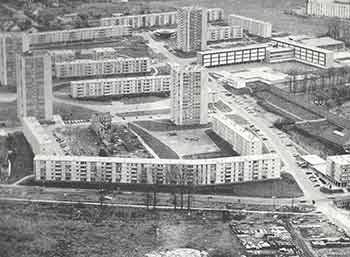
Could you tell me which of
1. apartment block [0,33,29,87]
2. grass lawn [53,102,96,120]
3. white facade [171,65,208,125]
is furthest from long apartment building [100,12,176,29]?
white facade [171,65,208,125]

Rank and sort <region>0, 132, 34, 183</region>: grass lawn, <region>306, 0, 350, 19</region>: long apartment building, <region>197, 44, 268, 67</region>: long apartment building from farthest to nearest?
<region>306, 0, 350, 19</region>: long apartment building
<region>197, 44, 268, 67</region>: long apartment building
<region>0, 132, 34, 183</region>: grass lawn

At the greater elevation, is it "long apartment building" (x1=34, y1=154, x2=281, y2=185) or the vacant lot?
the vacant lot

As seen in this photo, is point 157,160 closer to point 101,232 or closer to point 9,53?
point 101,232

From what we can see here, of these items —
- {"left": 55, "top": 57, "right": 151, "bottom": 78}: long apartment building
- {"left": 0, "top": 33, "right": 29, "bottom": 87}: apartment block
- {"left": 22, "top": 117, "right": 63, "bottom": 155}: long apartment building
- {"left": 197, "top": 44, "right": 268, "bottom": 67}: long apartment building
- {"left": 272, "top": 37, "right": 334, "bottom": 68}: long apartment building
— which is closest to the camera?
{"left": 22, "top": 117, "right": 63, "bottom": 155}: long apartment building

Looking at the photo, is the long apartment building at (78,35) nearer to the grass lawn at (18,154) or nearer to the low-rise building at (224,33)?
the low-rise building at (224,33)

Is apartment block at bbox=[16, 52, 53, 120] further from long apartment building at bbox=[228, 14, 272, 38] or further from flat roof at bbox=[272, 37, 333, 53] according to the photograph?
long apartment building at bbox=[228, 14, 272, 38]

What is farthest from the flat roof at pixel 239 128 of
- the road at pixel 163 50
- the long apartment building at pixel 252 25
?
the long apartment building at pixel 252 25

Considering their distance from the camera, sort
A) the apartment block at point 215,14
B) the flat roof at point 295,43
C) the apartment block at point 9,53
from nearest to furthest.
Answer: the apartment block at point 9,53, the flat roof at point 295,43, the apartment block at point 215,14
